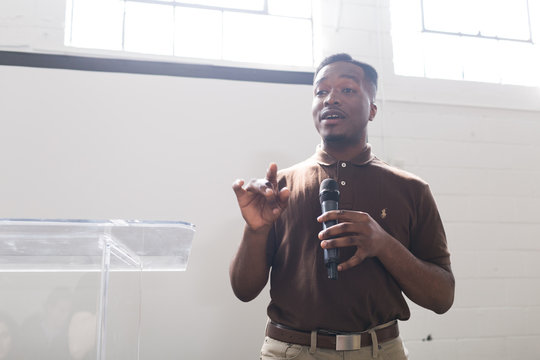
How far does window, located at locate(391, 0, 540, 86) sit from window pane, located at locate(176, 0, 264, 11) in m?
0.76

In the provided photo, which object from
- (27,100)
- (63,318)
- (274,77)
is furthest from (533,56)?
(63,318)

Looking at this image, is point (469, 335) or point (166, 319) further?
point (469, 335)

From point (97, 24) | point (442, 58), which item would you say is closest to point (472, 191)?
point (442, 58)

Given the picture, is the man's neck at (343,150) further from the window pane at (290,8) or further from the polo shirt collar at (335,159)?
the window pane at (290,8)

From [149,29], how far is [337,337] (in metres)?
1.86

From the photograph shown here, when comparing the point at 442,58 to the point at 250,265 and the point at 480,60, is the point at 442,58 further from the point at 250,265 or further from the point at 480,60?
the point at 250,265

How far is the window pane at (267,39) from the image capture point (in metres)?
2.49

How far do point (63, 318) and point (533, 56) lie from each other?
2923 mm

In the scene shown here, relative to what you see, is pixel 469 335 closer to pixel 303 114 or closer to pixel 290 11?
Result: pixel 303 114

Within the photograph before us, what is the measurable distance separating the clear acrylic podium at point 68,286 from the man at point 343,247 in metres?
0.32

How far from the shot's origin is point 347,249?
1.32 meters

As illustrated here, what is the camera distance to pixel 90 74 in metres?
2.04

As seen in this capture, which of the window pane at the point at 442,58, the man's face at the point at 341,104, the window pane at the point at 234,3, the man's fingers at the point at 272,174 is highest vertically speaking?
the window pane at the point at 234,3

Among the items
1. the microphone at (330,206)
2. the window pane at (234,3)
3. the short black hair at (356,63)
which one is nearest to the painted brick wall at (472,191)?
the window pane at (234,3)
